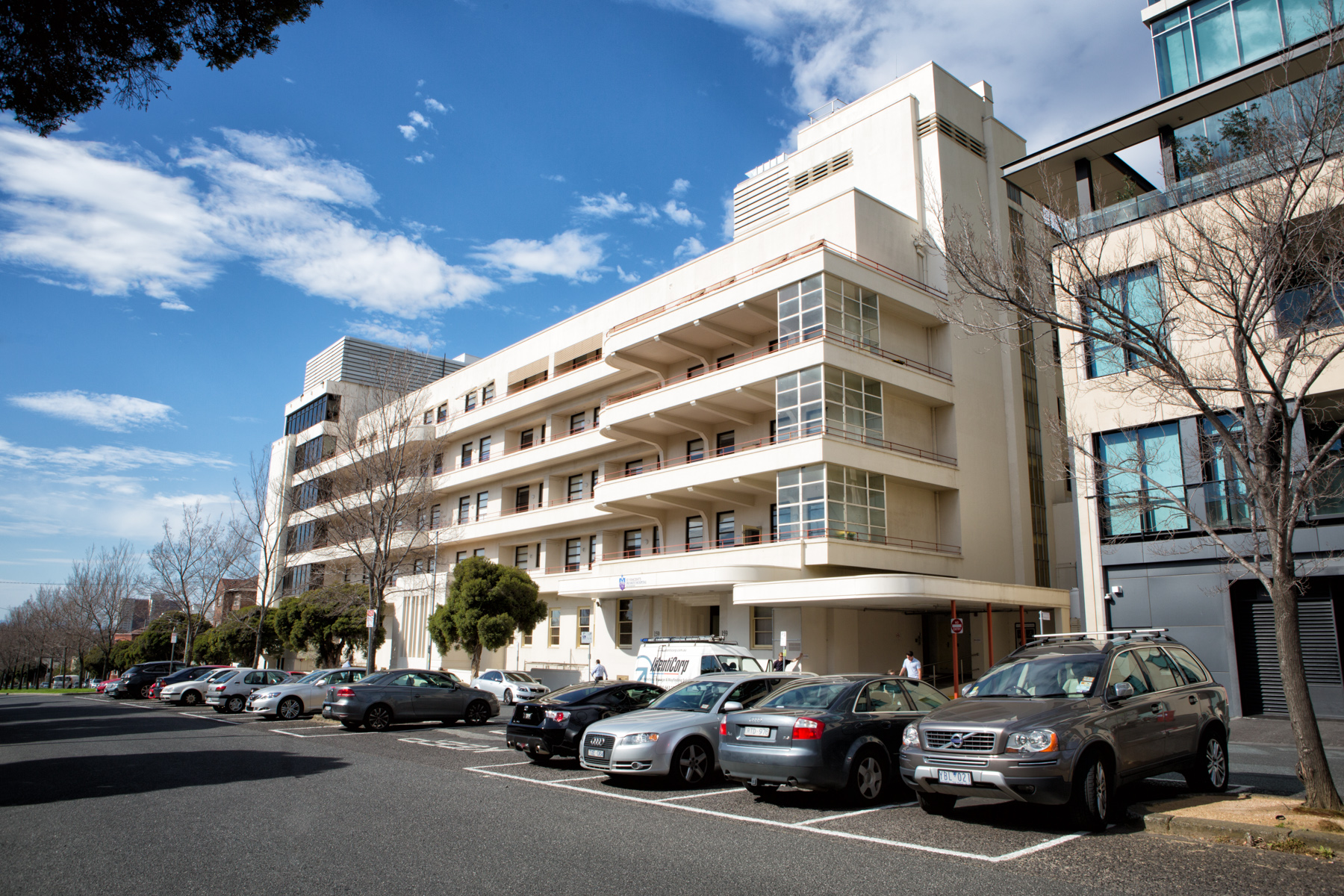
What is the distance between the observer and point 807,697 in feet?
34.1

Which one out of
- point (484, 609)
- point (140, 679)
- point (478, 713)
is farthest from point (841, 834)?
point (140, 679)

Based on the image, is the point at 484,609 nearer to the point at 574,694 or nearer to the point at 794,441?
the point at 794,441

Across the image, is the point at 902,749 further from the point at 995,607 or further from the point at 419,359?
the point at 419,359

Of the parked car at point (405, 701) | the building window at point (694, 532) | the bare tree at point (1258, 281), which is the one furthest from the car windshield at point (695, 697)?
the building window at point (694, 532)

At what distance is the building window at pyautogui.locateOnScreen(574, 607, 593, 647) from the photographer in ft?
126

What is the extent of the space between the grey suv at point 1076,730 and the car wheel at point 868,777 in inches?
28.9

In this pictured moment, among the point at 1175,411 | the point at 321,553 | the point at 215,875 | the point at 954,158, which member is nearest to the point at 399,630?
the point at 321,553

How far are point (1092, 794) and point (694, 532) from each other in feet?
87.5

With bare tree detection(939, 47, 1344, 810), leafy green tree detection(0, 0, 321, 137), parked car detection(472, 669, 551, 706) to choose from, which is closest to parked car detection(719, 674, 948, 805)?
bare tree detection(939, 47, 1344, 810)

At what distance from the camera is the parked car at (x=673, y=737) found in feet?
36.3

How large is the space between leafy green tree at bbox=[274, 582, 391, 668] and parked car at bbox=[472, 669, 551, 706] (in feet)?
45.8

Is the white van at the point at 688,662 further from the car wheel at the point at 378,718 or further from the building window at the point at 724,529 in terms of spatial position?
the building window at the point at 724,529

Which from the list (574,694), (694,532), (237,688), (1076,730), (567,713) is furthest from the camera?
(694,532)

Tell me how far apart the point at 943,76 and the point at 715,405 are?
17.0 metres
